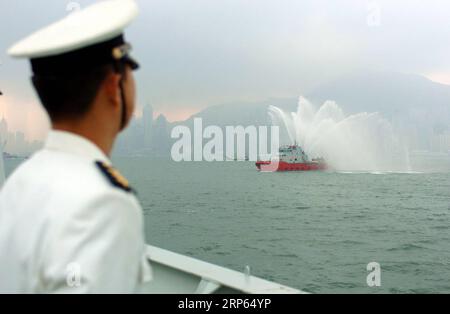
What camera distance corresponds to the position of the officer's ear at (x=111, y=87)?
3.97 feet

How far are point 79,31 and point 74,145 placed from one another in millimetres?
298

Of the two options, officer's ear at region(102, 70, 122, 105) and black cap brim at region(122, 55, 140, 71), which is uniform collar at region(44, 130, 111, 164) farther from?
black cap brim at region(122, 55, 140, 71)

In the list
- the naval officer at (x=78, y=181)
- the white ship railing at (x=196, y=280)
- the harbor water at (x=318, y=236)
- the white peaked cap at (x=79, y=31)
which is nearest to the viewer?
the naval officer at (x=78, y=181)

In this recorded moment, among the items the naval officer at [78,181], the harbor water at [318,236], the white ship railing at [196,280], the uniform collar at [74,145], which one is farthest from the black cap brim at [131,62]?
the harbor water at [318,236]

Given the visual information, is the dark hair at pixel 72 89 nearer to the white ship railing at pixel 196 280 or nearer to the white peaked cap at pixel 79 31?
the white peaked cap at pixel 79 31

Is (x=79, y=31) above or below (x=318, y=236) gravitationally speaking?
above

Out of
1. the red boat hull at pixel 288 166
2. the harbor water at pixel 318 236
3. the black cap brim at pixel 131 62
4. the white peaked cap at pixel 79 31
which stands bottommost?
the harbor water at pixel 318 236

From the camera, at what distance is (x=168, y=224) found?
3148 cm

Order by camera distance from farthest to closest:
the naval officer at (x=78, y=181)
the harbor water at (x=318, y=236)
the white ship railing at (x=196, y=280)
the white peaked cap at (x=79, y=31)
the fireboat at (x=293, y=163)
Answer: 1. the fireboat at (x=293, y=163)
2. the harbor water at (x=318, y=236)
3. the white ship railing at (x=196, y=280)
4. the white peaked cap at (x=79, y=31)
5. the naval officer at (x=78, y=181)

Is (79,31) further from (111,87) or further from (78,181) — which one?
(78,181)

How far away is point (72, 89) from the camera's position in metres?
1.19

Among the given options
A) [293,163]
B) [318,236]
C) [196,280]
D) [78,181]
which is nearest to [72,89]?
[78,181]

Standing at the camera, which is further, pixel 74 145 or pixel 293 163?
pixel 293 163
